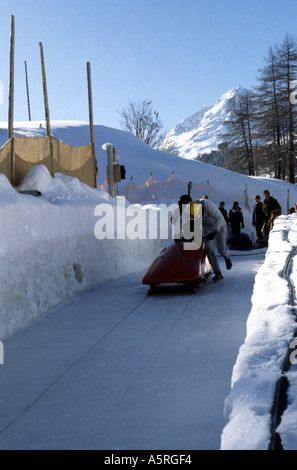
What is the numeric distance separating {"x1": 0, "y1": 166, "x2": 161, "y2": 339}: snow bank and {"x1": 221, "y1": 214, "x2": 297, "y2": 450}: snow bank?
107 inches

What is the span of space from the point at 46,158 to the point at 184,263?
3.74m

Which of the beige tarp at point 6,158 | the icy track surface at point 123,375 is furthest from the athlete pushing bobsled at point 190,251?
the beige tarp at point 6,158

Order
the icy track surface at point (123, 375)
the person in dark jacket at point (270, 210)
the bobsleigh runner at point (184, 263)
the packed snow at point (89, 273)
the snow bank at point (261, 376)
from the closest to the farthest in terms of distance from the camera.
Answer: the snow bank at point (261, 376) < the packed snow at point (89, 273) < the icy track surface at point (123, 375) < the bobsleigh runner at point (184, 263) < the person in dark jacket at point (270, 210)

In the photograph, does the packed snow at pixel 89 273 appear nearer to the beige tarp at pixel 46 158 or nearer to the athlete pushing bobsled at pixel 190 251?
the beige tarp at pixel 46 158

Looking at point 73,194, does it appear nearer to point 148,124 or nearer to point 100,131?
point 100,131

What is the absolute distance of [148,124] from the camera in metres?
53.0

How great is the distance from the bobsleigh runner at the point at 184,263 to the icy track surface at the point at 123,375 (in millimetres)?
492

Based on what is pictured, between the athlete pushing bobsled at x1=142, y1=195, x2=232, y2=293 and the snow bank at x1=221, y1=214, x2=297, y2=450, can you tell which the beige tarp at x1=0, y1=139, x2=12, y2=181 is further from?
the snow bank at x1=221, y1=214, x2=297, y2=450

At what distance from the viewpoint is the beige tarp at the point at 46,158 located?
8609 millimetres

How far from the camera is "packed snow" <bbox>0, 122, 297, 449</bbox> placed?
2.59 m

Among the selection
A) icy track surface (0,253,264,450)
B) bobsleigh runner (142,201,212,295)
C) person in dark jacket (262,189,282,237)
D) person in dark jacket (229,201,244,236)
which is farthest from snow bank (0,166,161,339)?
person in dark jacket (229,201,244,236)
